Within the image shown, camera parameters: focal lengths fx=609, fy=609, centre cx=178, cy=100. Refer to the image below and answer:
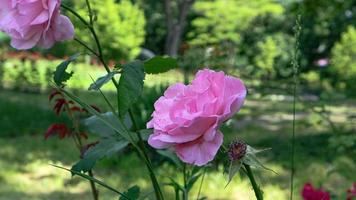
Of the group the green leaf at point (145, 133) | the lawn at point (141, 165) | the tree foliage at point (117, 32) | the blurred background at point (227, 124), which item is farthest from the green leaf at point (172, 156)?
the tree foliage at point (117, 32)

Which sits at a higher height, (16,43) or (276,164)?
(16,43)

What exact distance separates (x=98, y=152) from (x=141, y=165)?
357cm

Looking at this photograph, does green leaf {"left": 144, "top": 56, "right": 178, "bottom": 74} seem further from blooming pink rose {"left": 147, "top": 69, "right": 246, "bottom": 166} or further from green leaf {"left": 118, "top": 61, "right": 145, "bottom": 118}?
blooming pink rose {"left": 147, "top": 69, "right": 246, "bottom": 166}

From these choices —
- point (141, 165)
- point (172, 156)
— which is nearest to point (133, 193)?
point (172, 156)

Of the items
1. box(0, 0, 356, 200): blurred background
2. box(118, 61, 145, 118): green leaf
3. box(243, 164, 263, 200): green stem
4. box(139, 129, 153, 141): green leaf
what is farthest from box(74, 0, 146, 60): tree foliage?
box(243, 164, 263, 200): green stem

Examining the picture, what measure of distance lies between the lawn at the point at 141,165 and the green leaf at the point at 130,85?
1.35 meters

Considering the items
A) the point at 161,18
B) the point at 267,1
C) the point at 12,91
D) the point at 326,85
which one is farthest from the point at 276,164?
the point at 161,18

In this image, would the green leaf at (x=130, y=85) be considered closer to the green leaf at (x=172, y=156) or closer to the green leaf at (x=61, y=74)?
the green leaf at (x=61, y=74)

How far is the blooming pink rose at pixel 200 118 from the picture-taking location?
61 cm

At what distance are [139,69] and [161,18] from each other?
22.8 meters

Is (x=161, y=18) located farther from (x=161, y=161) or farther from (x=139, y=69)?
(x=139, y=69)

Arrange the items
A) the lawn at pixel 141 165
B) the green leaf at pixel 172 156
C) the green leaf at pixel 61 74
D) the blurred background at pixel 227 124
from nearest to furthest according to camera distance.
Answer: the green leaf at pixel 61 74 → the green leaf at pixel 172 156 → the blurred background at pixel 227 124 → the lawn at pixel 141 165

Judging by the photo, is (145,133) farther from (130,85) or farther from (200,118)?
(200,118)

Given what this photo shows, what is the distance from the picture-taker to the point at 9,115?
22.3 ft
